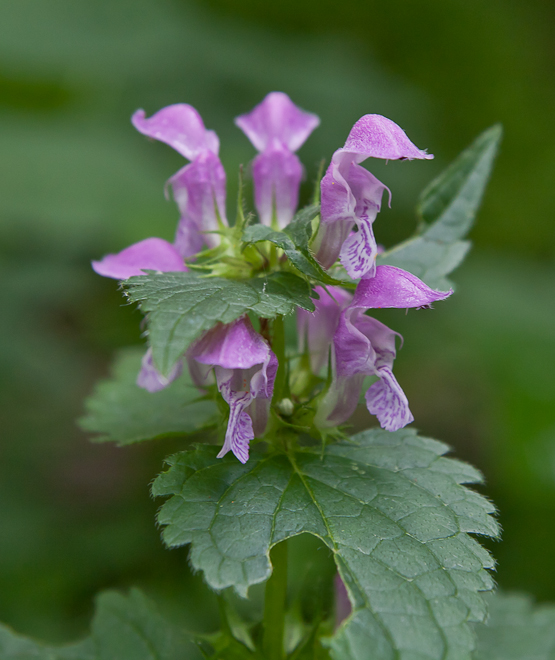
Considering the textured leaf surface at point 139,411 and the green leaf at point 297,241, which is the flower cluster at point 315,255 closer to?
the green leaf at point 297,241

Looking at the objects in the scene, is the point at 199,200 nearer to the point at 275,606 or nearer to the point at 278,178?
the point at 278,178

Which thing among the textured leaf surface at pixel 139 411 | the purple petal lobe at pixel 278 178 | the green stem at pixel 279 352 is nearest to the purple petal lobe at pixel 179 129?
the purple petal lobe at pixel 278 178

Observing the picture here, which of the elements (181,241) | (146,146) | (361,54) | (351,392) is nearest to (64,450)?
(146,146)

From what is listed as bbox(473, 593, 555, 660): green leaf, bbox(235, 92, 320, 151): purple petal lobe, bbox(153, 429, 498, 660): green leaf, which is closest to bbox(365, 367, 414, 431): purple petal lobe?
bbox(153, 429, 498, 660): green leaf

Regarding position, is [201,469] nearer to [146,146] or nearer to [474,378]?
[474,378]

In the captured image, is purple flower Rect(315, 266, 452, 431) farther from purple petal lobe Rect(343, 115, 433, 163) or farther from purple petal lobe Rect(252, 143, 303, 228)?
purple petal lobe Rect(252, 143, 303, 228)
